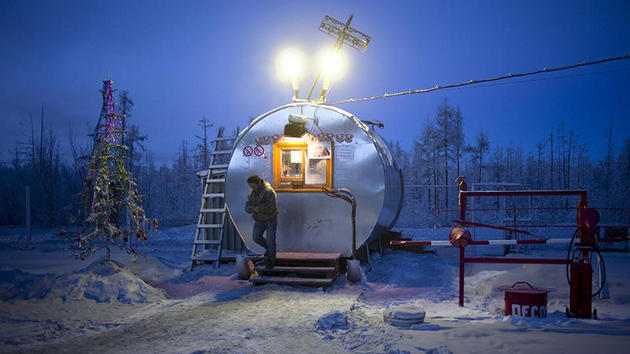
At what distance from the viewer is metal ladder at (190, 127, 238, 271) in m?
10.3

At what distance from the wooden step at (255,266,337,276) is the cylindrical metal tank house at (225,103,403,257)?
3.01 ft

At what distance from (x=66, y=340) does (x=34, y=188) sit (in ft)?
123

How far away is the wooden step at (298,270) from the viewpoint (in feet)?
26.3

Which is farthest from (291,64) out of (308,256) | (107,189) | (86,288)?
(86,288)

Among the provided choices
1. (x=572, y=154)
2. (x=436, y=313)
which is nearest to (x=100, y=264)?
(x=436, y=313)

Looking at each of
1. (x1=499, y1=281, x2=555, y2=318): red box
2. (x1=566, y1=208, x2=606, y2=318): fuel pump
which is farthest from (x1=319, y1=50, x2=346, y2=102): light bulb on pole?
(x1=499, y1=281, x2=555, y2=318): red box

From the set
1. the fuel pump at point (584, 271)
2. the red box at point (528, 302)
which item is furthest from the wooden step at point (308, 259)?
the fuel pump at point (584, 271)

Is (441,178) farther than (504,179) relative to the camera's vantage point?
No

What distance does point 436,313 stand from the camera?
19.9ft

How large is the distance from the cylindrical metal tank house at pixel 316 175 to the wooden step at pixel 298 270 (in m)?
0.92

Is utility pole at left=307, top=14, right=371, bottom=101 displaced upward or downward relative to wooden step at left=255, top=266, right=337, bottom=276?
upward

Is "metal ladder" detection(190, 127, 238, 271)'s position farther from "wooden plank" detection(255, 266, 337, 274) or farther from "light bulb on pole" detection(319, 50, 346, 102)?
"light bulb on pole" detection(319, 50, 346, 102)

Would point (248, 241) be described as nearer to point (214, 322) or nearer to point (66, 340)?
point (214, 322)

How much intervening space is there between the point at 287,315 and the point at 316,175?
384cm
